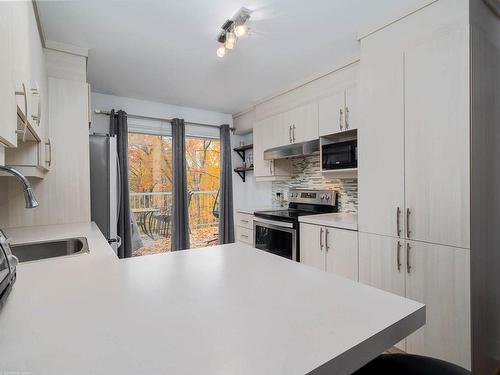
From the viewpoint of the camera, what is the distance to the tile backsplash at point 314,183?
9.77 ft

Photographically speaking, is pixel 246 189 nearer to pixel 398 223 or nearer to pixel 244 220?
pixel 244 220

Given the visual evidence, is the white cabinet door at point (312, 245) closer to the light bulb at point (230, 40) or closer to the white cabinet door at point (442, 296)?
the white cabinet door at point (442, 296)

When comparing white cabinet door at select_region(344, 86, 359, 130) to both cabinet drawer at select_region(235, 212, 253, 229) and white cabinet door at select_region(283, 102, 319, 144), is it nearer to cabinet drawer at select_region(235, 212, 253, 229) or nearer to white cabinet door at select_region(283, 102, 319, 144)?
white cabinet door at select_region(283, 102, 319, 144)

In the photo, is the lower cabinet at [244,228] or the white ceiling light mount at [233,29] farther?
the lower cabinet at [244,228]

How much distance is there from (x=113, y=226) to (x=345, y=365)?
8.09 feet

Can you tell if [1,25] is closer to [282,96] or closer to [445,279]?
[445,279]

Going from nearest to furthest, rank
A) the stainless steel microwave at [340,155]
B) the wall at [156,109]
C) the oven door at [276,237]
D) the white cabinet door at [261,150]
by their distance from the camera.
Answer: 1. the stainless steel microwave at [340,155]
2. the oven door at [276,237]
3. the wall at [156,109]
4. the white cabinet door at [261,150]

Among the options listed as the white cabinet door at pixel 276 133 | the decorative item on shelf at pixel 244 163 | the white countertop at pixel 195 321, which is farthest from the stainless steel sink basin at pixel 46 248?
the decorative item on shelf at pixel 244 163

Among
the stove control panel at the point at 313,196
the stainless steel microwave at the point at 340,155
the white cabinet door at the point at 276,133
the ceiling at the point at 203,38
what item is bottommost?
the stove control panel at the point at 313,196

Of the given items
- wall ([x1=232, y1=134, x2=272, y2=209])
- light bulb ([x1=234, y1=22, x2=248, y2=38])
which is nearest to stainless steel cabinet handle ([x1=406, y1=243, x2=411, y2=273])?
light bulb ([x1=234, y1=22, x2=248, y2=38])

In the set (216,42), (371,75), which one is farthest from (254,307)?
(216,42)

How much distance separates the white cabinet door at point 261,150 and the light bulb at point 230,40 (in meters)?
1.69

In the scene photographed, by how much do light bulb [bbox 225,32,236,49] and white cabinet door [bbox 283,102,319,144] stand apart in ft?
4.10

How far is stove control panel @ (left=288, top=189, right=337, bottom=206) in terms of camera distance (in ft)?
10.3
